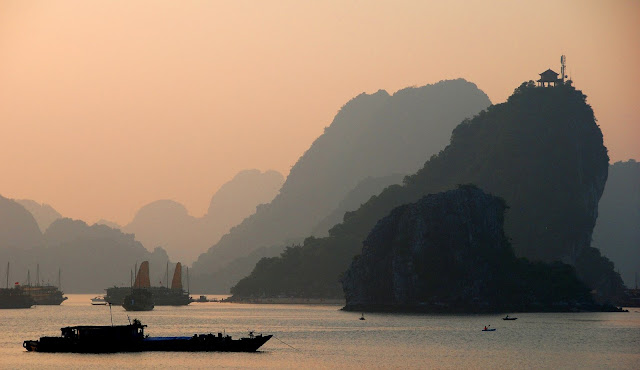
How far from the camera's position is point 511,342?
155125 millimetres

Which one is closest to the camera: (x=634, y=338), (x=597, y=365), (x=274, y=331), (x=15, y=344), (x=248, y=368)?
(x=248, y=368)

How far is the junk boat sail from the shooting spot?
126750 millimetres

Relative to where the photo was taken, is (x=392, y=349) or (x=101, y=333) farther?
(x=392, y=349)

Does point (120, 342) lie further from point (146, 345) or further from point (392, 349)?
point (392, 349)

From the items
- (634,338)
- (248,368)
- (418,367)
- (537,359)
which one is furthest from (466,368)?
(634,338)

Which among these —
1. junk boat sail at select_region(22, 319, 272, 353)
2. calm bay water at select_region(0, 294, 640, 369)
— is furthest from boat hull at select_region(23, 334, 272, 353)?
Result: calm bay water at select_region(0, 294, 640, 369)

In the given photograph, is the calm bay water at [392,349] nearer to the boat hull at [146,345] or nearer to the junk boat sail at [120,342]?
the boat hull at [146,345]

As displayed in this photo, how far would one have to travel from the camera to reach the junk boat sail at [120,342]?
127 m

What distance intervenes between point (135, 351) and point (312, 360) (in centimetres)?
1990

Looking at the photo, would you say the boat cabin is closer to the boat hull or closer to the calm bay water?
the boat hull

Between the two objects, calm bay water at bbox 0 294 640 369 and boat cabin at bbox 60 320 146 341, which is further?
boat cabin at bbox 60 320 146 341

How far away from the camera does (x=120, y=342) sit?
127938mm

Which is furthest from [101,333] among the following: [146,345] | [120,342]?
[146,345]

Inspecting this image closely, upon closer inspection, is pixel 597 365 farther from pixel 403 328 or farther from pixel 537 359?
pixel 403 328
